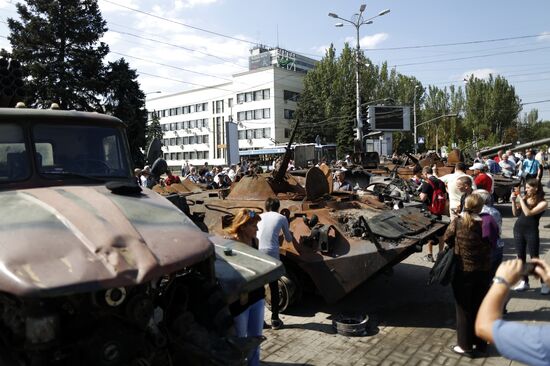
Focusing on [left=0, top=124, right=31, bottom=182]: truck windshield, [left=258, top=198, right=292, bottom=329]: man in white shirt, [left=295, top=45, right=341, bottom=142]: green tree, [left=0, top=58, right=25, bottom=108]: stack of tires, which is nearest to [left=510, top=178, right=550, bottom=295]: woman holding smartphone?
[left=258, top=198, right=292, bottom=329]: man in white shirt

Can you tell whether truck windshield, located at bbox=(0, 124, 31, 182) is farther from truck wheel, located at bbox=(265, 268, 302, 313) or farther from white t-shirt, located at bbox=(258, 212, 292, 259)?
truck wheel, located at bbox=(265, 268, 302, 313)

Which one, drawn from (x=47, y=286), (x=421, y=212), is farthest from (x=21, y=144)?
(x=421, y=212)

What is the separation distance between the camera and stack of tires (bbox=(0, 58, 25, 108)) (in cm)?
507

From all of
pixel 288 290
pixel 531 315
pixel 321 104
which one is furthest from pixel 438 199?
pixel 321 104

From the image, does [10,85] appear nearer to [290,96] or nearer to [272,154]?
[272,154]

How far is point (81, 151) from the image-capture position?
Result: 13.6 ft

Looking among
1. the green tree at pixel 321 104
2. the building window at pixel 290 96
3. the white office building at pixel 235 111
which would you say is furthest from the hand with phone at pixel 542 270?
the building window at pixel 290 96

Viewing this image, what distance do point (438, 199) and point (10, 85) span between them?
24.4 feet

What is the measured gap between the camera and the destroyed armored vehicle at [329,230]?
19.8 feet

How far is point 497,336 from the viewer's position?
2107 millimetres

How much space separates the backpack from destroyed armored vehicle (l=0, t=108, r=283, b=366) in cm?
632

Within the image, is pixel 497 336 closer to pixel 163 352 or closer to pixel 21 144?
pixel 163 352

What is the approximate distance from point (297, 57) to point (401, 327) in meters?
89.2

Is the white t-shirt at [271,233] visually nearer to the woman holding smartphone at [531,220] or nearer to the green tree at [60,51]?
Answer: the woman holding smartphone at [531,220]
